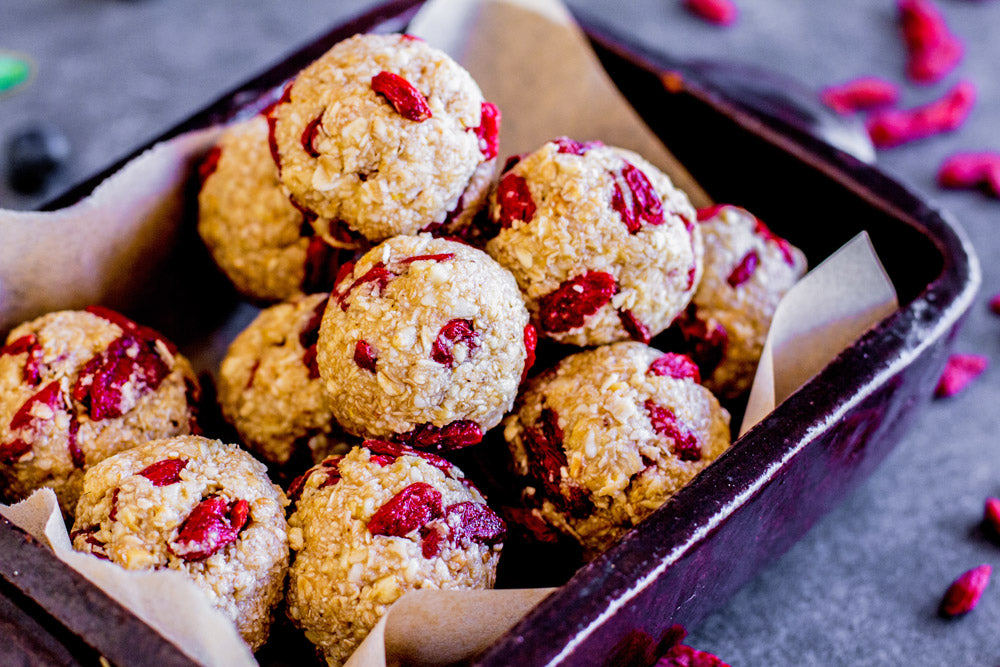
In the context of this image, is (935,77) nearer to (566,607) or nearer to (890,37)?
(890,37)

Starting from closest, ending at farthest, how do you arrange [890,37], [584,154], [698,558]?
1. [698,558]
2. [584,154]
3. [890,37]

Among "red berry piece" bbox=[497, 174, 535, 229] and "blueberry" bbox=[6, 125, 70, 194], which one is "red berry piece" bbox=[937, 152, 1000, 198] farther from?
"blueberry" bbox=[6, 125, 70, 194]

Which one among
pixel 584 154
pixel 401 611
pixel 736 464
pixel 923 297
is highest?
pixel 584 154

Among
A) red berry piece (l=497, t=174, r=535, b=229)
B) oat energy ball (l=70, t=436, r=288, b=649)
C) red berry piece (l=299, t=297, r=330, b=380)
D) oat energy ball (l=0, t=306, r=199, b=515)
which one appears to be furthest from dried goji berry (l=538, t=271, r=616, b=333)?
oat energy ball (l=0, t=306, r=199, b=515)

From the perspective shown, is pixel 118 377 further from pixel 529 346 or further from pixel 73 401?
pixel 529 346

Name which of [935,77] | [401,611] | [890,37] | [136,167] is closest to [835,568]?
[401,611]

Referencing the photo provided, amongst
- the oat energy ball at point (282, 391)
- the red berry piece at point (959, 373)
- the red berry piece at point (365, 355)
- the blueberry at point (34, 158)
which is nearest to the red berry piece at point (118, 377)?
the oat energy ball at point (282, 391)

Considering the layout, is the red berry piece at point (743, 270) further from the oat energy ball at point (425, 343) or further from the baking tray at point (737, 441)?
the oat energy ball at point (425, 343)
